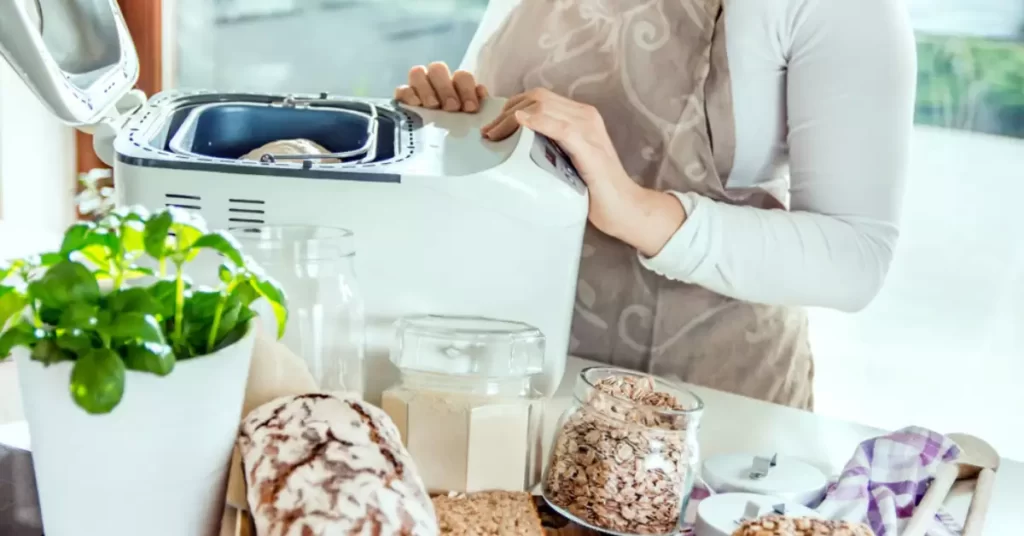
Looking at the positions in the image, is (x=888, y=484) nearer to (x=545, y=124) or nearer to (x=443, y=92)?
(x=545, y=124)

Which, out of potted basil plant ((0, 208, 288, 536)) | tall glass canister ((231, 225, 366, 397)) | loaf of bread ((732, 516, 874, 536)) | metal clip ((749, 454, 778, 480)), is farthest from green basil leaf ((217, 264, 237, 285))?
metal clip ((749, 454, 778, 480))

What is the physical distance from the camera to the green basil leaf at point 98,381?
384mm

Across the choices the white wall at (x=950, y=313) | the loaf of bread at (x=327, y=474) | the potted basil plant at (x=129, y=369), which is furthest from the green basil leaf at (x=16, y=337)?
the white wall at (x=950, y=313)

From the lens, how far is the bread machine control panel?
757 millimetres

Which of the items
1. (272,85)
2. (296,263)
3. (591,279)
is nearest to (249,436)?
(296,263)

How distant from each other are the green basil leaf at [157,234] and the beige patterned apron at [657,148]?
63 cm

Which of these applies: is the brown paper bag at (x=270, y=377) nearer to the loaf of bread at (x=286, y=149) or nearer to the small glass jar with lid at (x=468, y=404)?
the small glass jar with lid at (x=468, y=404)

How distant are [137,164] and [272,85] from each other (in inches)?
51.9

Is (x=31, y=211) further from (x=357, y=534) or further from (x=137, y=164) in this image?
(x=357, y=534)

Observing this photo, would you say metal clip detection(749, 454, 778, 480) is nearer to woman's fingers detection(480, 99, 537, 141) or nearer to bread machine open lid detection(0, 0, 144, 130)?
woman's fingers detection(480, 99, 537, 141)

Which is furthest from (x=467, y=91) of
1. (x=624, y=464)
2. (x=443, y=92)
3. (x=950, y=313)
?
(x=950, y=313)

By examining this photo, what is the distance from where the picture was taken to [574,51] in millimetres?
990

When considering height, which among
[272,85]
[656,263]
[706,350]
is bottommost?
[706,350]

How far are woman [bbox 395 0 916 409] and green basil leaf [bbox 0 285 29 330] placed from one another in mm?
475
